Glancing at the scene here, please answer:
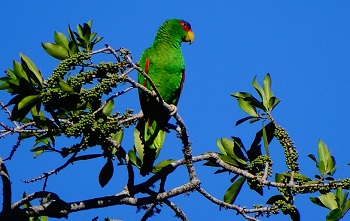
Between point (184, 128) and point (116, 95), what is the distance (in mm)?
601

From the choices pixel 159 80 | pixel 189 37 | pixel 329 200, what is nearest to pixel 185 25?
pixel 189 37

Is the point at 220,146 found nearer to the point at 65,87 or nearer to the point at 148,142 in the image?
the point at 148,142

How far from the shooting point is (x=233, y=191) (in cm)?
409

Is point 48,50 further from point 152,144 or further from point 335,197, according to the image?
point 335,197

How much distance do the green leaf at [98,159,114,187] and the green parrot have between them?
0.81 ft

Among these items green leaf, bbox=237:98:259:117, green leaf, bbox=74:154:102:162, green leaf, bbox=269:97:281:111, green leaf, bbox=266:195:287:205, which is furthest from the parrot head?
green leaf, bbox=266:195:287:205

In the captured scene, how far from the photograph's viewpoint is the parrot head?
592 cm

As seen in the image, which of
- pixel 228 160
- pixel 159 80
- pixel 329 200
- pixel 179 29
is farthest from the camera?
pixel 179 29

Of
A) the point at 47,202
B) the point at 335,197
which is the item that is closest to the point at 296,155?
the point at 335,197

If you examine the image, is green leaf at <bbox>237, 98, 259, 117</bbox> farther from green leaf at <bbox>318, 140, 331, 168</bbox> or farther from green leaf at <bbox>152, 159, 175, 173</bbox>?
green leaf at <bbox>152, 159, 175, 173</bbox>

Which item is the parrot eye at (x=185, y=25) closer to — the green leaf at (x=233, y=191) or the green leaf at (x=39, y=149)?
the green leaf at (x=39, y=149)

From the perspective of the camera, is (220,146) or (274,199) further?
(220,146)

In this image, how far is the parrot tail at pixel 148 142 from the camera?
4359 millimetres

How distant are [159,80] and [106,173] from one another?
49.7 inches
